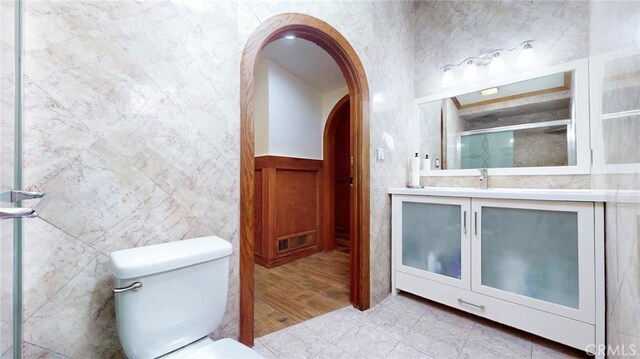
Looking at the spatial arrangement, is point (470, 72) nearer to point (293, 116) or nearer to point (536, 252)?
point (536, 252)

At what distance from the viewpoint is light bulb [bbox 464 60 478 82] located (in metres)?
2.06

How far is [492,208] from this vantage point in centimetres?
155

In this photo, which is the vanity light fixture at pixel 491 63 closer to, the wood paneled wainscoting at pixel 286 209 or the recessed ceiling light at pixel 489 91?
the recessed ceiling light at pixel 489 91

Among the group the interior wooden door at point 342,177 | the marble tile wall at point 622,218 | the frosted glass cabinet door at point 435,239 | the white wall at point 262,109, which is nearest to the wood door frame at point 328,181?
the interior wooden door at point 342,177

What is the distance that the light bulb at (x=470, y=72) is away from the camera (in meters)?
2.06

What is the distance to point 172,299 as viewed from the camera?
33.8 inches

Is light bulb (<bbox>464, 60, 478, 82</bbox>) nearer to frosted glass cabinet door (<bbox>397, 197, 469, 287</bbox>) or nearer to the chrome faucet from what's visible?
the chrome faucet

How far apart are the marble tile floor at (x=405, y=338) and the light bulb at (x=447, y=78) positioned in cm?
192

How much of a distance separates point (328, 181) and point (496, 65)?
2.11m

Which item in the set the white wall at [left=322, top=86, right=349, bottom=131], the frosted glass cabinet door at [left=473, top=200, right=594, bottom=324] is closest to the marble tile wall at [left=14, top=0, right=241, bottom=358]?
the frosted glass cabinet door at [left=473, top=200, right=594, bottom=324]

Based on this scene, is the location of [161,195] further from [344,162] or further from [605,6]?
[344,162]

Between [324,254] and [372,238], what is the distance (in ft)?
4.70

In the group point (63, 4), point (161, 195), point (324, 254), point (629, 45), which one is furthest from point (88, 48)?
point (324, 254)

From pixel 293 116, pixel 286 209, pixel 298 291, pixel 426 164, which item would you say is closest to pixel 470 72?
pixel 426 164
